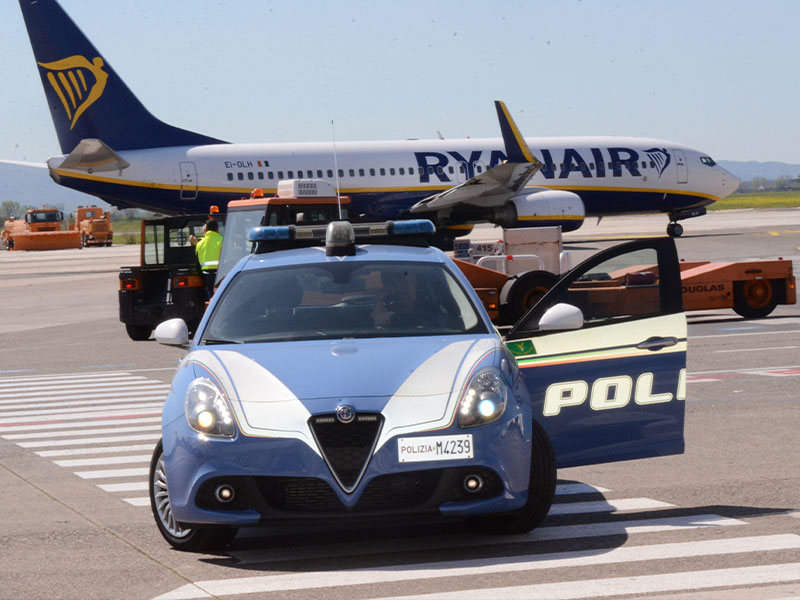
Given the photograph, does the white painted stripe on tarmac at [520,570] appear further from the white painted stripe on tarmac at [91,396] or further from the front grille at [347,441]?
the white painted stripe on tarmac at [91,396]

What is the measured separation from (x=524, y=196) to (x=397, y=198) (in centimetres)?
576

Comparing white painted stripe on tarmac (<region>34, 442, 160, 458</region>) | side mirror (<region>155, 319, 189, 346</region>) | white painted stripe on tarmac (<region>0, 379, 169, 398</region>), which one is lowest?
white painted stripe on tarmac (<region>0, 379, 169, 398</region>)

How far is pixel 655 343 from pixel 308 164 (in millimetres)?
33874

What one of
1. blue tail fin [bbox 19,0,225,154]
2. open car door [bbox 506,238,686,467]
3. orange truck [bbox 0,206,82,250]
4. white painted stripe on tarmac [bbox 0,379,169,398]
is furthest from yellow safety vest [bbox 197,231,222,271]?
orange truck [bbox 0,206,82,250]

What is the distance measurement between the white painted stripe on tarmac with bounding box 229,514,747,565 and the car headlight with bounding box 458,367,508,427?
2.81ft

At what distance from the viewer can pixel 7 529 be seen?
7.50 metres

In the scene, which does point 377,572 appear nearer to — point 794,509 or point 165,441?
point 165,441

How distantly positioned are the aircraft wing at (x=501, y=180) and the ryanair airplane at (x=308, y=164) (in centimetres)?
5

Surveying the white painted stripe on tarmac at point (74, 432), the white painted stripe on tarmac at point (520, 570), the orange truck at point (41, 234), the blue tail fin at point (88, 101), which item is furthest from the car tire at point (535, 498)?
the orange truck at point (41, 234)

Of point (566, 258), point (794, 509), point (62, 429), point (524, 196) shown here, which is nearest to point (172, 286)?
point (566, 258)

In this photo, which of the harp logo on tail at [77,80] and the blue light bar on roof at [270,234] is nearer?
the blue light bar on roof at [270,234]

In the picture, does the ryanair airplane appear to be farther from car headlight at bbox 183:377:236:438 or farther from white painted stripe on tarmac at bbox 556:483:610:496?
car headlight at bbox 183:377:236:438

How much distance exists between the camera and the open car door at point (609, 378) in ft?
24.9

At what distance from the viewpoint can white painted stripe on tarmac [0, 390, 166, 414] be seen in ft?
44.8
